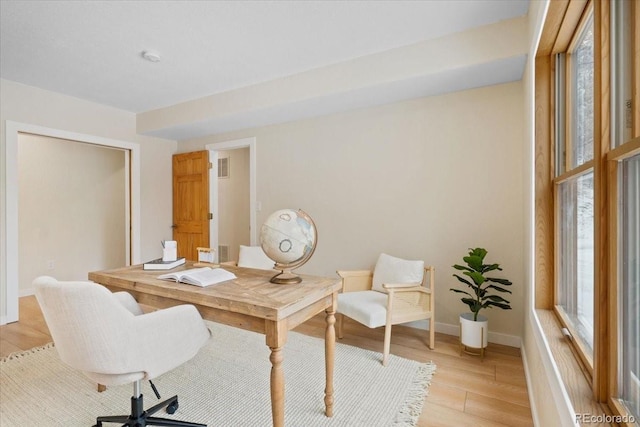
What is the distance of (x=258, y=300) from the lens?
134cm

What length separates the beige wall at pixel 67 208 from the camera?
4.17 m

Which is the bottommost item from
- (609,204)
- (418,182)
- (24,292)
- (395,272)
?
(24,292)

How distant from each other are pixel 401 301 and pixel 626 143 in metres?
1.91

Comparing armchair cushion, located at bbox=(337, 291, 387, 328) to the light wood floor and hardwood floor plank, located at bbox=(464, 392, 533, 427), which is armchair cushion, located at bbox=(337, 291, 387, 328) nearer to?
the light wood floor

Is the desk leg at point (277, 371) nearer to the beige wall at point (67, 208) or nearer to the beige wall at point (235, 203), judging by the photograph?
the beige wall at point (235, 203)

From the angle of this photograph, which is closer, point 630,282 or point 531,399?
point 630,282

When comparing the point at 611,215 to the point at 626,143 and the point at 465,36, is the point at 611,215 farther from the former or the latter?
the point at 465,36

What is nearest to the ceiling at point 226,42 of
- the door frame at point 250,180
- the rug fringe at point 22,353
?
the door frame at point 250,180

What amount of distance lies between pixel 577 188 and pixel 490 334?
5.81 ft

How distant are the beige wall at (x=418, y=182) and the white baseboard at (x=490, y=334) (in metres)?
0.02

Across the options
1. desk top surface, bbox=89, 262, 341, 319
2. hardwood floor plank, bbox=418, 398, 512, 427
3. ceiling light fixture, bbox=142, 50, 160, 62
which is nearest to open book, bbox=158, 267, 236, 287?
desk top surface, bbox=89, 262, 341, 319

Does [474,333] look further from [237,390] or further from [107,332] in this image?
[107,332]

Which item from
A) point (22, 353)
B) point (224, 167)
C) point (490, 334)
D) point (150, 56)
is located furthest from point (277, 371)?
point (224, 167)

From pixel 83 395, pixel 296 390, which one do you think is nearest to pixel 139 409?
pixel 83 395
